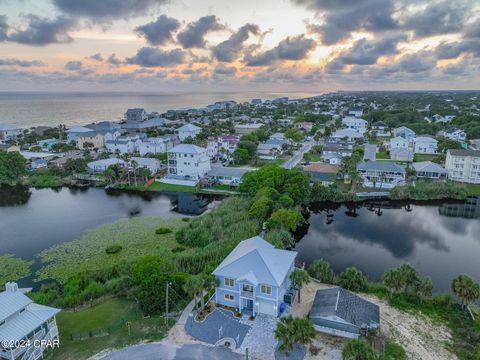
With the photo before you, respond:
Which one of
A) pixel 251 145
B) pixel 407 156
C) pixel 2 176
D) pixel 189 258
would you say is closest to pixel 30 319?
pixel 189 258

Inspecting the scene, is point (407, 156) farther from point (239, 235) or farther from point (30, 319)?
point (30, 319)

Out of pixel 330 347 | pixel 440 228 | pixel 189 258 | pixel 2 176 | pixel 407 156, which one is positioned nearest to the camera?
pixel 330 347

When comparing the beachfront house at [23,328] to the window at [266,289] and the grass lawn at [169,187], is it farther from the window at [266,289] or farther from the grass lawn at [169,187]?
the grass lawn at [169,187]

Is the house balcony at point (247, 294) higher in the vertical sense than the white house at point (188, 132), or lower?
lower

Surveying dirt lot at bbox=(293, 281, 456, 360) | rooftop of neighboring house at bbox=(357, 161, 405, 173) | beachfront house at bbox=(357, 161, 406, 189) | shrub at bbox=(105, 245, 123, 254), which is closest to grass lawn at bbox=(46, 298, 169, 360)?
shrub at bbox=(105, 245, 123, 254)

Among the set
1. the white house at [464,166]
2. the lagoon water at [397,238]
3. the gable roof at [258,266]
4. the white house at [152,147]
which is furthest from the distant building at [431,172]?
the white house at [152,147]

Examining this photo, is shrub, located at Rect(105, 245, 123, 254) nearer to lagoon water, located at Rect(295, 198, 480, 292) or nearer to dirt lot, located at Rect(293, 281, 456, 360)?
lagoon water, located at Rect(295, 198, 480, 292)
